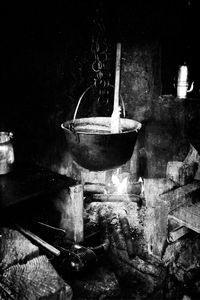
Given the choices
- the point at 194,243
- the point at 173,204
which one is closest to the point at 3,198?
the point at 173,204

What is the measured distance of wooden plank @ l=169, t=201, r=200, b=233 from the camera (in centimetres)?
330

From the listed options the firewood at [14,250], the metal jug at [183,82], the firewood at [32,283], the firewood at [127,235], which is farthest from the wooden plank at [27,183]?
the metal jug at [183,82]

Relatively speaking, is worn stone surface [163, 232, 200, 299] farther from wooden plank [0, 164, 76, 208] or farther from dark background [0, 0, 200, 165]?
dark background [0, 0, 200, 165]

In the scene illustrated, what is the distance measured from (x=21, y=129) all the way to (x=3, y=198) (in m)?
1.57

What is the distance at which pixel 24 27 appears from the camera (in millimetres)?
4203

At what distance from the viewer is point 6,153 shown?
12.6 feet

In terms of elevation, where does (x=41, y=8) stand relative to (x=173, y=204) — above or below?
above

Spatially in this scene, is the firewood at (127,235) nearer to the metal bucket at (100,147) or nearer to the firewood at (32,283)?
the metal bucket at (100,147)

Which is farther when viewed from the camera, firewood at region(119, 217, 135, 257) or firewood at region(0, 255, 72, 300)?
firewood at region(119, 217, 135, 257)

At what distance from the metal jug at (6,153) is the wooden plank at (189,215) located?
2272 millimetres

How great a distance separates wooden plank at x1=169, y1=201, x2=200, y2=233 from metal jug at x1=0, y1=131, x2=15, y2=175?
227cm

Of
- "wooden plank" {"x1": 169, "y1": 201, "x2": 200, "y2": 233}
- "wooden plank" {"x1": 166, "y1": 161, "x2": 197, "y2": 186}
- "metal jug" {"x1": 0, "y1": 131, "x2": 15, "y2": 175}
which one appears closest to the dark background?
"metal jug" {"x1": 0, "y1": 131, "x2": 15, "y2": 175}

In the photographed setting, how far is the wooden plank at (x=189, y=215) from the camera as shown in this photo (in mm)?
3303

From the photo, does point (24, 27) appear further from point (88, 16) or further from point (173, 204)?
point (173, 204)
